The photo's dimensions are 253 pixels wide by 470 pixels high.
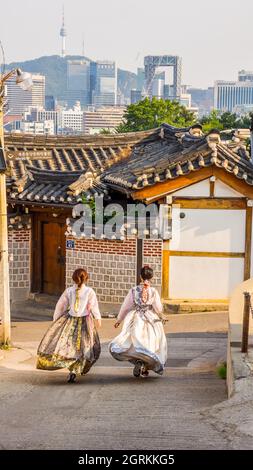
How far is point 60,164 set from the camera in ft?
86.8

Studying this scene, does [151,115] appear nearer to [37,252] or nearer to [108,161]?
[108,161]

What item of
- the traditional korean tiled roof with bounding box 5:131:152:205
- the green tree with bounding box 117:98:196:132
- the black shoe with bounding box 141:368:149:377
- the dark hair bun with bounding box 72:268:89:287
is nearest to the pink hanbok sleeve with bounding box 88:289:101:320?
the dark hair bun with bounding box 72:268:89:287

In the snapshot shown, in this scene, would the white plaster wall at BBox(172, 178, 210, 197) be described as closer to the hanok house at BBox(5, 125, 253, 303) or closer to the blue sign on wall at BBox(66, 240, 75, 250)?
the hanok house at BBox(5, 125, 253, 303)

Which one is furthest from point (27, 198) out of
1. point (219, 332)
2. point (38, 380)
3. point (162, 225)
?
point (38, 380)

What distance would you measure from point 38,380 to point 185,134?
40.6 ft

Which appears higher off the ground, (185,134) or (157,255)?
(185,134)

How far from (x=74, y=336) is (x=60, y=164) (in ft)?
45.4

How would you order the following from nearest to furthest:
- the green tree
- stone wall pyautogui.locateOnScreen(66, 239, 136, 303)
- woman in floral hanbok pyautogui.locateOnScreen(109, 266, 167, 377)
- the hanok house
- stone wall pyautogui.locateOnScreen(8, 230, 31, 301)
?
woman in floral hanbok pyautogui.locateOnScreen(109, 266, 167, 377), the hanok house, stone wall pyautogui.locateOnScreen(66, 239, 136, 303), stone wall pyautogui.locateOnScreen(8, 230, 31, 301), the green tree

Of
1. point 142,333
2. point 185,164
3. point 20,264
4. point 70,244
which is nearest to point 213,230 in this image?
point 185,164

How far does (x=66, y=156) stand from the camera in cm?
2703

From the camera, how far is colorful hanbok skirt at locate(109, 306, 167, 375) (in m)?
12.9

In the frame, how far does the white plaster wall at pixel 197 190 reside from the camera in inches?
813
